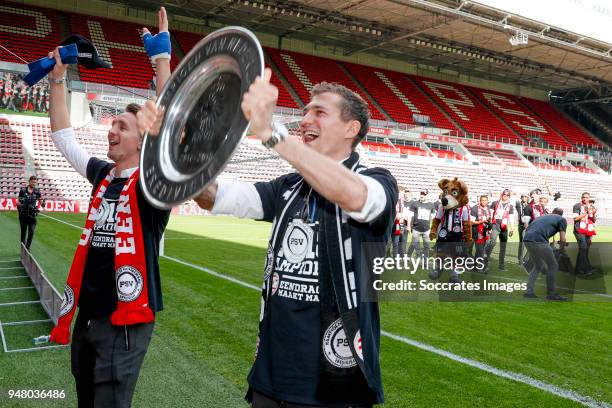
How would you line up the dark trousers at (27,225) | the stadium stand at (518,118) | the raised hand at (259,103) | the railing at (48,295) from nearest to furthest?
the raised hand at (259,103), the railing at (48,295), the dark trousers at (27,225), the stadium stand at (518,118)

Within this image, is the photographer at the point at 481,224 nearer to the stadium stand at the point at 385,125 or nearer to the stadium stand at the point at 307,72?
the stadium stand at the point at 385,125

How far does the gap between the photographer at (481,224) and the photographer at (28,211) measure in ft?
30.0

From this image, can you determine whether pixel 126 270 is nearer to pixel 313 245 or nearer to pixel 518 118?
pixel 313 245

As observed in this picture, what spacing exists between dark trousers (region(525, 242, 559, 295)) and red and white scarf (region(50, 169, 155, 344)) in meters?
7.20

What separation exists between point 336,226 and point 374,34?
33.9m

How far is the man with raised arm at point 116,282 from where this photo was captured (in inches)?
95.9

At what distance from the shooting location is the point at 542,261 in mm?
8352

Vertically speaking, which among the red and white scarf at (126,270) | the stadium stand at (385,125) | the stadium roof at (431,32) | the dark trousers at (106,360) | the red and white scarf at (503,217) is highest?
the stadium roof at (431,32)

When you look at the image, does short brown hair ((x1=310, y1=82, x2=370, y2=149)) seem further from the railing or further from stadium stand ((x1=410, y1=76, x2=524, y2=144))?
stadium stand ((x1=410, y1=76, x2=524, y2=144))

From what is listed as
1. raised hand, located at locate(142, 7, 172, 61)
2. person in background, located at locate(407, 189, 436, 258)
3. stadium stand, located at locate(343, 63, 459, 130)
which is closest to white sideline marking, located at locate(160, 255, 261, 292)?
person in background, located at locate(407, 189, 436, 258)

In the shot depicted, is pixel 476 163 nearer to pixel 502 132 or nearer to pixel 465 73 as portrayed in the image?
pixel 502 132

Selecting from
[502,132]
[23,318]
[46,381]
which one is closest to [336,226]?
[46,381]

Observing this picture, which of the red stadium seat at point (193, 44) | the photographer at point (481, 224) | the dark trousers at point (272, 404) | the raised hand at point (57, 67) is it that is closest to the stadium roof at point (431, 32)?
the red stadium seat at point (193, 44)

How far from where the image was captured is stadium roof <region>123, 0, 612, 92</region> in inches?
1141
